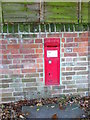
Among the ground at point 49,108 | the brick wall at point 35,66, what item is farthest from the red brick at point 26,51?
the ground at point 49,108

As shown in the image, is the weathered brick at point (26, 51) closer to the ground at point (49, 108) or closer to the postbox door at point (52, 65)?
the postbox door at point (52, 65)

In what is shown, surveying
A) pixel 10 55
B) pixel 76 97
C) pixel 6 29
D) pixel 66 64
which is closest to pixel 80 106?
pixel 76 97

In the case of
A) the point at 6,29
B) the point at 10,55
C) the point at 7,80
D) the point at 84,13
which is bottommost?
the point at 7,80

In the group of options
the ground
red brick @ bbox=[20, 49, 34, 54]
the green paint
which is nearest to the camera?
the ground

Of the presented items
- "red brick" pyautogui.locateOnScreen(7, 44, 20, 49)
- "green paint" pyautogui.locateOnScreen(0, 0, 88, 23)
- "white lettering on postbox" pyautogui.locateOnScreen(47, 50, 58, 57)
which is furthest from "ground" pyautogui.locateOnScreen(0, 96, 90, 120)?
"green paint" pyautogui.locateOnScreen(0, 0, 88, 23)

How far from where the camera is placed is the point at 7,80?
4.10 meters

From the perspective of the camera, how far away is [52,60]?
13.5 feet

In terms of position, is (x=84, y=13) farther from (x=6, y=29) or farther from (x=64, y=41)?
(x=6, y=29)

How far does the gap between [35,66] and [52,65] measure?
0.88ft

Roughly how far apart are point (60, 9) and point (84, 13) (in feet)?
1.27

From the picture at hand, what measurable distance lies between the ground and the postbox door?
31cm

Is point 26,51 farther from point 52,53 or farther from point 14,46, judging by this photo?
point 52,53

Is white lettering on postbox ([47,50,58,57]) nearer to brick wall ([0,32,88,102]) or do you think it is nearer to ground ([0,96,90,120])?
brick wall ([0,32,88,102])

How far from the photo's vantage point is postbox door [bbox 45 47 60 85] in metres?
4.08
